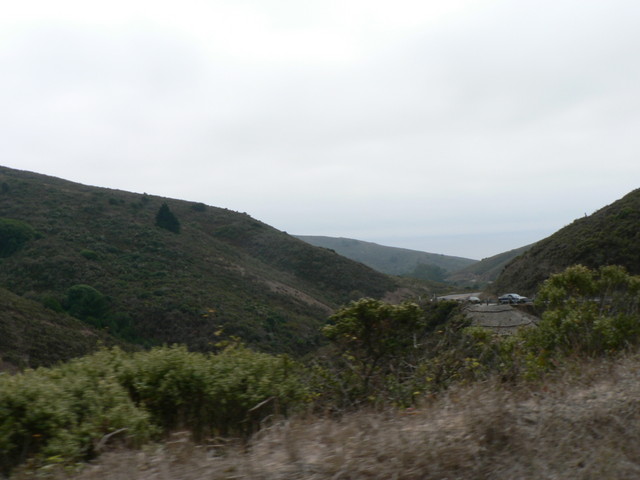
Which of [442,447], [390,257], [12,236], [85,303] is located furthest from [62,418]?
[390,257]

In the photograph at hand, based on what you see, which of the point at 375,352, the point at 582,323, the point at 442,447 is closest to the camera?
the point at 442,447

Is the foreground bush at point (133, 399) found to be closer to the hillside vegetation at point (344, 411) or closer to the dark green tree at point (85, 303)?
the hillside vegetation at point (344, 411)

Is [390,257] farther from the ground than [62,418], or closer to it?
farther from the ground

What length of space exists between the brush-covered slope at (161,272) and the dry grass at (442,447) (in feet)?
44.5

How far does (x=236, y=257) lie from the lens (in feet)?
139

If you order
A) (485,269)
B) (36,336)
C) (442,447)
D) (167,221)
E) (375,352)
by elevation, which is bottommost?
(36,336)

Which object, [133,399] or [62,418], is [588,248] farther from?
[62,418]

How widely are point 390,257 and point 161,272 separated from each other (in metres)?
119

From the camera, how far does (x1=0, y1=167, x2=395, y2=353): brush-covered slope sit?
79.7ft

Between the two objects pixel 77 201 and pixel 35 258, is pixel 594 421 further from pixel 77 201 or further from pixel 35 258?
pixel 77 201

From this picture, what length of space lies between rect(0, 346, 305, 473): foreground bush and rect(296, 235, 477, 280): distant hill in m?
130

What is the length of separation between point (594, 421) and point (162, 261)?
33.1 meters

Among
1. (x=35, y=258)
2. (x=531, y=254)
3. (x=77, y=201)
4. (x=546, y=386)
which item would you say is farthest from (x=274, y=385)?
(x=77, y=201)

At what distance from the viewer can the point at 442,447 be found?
113 inches
